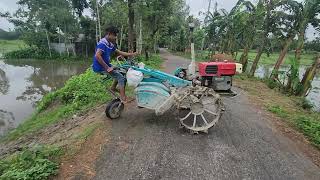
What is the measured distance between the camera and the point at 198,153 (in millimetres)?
5797

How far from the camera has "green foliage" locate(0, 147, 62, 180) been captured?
15.6 feet

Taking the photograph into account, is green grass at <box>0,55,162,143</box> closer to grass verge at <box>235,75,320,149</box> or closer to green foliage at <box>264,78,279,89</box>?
grass verge at <box>235,75,320,149</box>

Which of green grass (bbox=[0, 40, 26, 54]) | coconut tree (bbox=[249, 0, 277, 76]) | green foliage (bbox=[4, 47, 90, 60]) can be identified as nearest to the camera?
coconut tree (bbox=[249, 0, 277, 76])

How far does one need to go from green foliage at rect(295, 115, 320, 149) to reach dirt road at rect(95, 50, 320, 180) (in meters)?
0.63

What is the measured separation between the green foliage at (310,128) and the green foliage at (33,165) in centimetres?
552

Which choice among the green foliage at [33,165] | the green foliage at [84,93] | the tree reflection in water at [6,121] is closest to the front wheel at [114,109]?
the green foliage at [33,165]

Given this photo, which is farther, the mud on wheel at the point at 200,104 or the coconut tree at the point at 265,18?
the coconut tree at the point at 265,18

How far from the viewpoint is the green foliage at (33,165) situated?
15.6ft

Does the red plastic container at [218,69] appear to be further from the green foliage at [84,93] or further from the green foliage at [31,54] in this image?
the green foliage at [31,54]

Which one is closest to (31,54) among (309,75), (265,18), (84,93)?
(265,18)

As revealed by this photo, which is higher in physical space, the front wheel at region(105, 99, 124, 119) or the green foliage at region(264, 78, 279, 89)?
the front wheel at region(105, 99, 124, 119)

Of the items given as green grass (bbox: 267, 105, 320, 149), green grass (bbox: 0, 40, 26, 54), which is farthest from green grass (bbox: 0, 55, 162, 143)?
green grass (bbox: 0, 40, 26, 54)

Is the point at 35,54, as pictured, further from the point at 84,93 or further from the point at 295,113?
the point at 295,113

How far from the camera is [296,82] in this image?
537 inches
